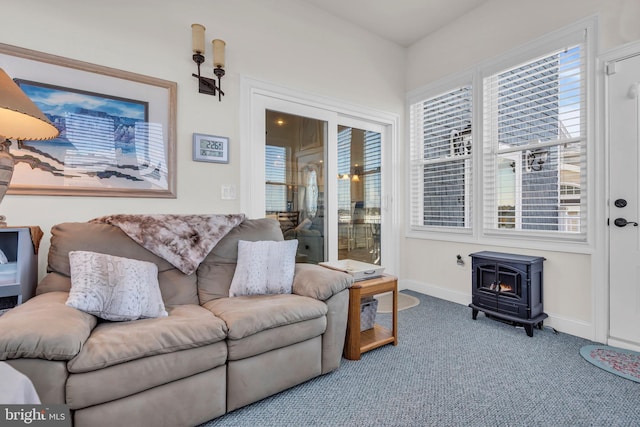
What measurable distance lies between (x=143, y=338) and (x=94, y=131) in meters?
1.58

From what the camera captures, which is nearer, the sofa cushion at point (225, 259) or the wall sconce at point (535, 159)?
the sofa cushion at point (225, 259)

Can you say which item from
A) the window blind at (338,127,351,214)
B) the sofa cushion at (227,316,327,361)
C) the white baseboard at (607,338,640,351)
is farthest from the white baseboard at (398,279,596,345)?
the sofa cushion at (227,316,327,361)

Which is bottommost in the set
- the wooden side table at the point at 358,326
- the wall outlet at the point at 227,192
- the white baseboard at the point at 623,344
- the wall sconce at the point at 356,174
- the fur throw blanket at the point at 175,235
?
the white baseboard at the point at 623,344

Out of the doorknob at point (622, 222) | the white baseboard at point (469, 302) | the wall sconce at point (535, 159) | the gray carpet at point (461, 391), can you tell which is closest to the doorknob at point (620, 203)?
the doorknob at point (622, 222)

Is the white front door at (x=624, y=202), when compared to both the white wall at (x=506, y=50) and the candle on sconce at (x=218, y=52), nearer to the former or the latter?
the white wall at (x=506, y=50)

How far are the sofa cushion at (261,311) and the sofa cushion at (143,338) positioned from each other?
7 centimetres

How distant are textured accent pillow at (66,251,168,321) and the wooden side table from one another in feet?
3.75

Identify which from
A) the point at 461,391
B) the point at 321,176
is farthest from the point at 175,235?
the point at 461,391

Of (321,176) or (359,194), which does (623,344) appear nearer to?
(359,194)

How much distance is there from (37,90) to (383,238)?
341 centimetres

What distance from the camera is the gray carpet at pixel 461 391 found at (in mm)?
1552

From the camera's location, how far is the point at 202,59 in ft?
8.14

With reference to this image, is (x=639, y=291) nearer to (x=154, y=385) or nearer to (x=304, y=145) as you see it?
(x=304, y=145)

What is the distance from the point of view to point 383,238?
3955 mm
